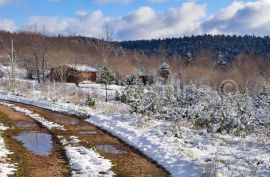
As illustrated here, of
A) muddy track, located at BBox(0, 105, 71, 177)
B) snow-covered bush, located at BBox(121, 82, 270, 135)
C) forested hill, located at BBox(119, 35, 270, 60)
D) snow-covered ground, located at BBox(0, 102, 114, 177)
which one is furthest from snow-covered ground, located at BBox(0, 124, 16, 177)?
forested hill, located at BBox(119, 35, 270, 60)

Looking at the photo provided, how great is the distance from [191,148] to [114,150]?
8.21ft

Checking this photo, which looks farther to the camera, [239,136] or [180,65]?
[180,65]

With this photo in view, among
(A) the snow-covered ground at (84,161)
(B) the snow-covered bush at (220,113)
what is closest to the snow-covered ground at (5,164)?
(A) the snow-covered ground at (84,161)

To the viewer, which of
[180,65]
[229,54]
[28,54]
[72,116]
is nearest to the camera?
[72,116]

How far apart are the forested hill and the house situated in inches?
2473

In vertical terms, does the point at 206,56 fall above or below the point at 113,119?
above

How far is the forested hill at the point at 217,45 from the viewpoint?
125 metres

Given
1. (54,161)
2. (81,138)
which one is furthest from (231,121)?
(54,161)

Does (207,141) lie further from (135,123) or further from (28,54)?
(28,54)

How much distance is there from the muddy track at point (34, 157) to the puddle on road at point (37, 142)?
31mm

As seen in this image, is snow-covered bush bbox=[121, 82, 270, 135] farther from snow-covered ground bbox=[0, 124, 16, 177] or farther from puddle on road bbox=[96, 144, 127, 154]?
snow-covered ground bbox=[0, 124, 16, 177]

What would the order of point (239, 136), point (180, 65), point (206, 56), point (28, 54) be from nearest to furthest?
1. point (239, 136)
2. point (28, 54)
3. point (180, 65)
4. point (206, 56)

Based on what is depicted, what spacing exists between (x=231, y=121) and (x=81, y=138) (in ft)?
24.2

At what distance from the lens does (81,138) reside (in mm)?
15484
